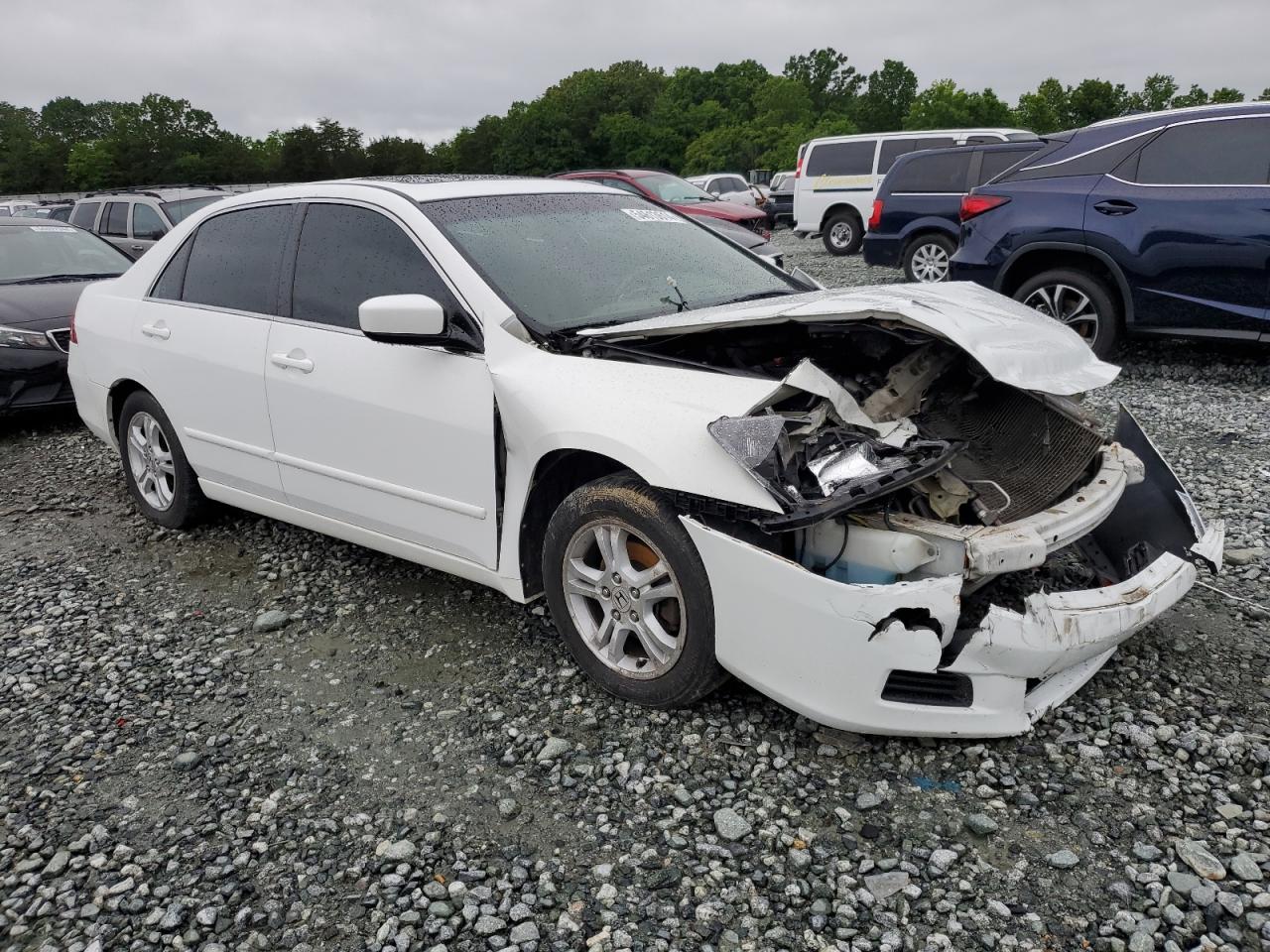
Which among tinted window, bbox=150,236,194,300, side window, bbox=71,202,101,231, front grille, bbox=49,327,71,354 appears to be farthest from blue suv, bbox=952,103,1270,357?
side window, bbox=71,202,101,231

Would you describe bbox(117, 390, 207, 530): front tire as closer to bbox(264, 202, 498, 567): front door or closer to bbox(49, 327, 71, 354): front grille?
bbox(264, 202, 498, 567): front door

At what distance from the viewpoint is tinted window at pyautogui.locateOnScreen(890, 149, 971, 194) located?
1166cm

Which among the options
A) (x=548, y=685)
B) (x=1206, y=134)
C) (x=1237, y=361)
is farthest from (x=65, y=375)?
(x=1237, y=361)

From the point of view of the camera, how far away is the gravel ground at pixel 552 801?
228cm

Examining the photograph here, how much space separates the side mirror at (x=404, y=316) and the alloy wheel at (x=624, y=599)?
863 mm

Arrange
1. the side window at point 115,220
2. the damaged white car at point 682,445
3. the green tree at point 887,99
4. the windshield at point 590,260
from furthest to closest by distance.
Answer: the green tree at point 887,99 < the side window at point 115,220 < the windshield at point 590,260 < the damaged white car at point 682,445

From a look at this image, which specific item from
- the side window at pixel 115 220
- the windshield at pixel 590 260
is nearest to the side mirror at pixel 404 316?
the windshield at pixel 590 260

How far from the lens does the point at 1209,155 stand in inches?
256

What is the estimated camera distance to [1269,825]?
7.98 feet

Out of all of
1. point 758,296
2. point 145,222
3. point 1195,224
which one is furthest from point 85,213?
point 1195,224

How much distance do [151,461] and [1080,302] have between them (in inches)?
245

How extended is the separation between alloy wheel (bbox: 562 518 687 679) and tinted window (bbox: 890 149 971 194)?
10.1 meters

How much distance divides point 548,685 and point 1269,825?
2124 mm

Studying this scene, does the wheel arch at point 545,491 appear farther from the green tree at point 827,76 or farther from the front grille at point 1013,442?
the green tree at point 827,76
